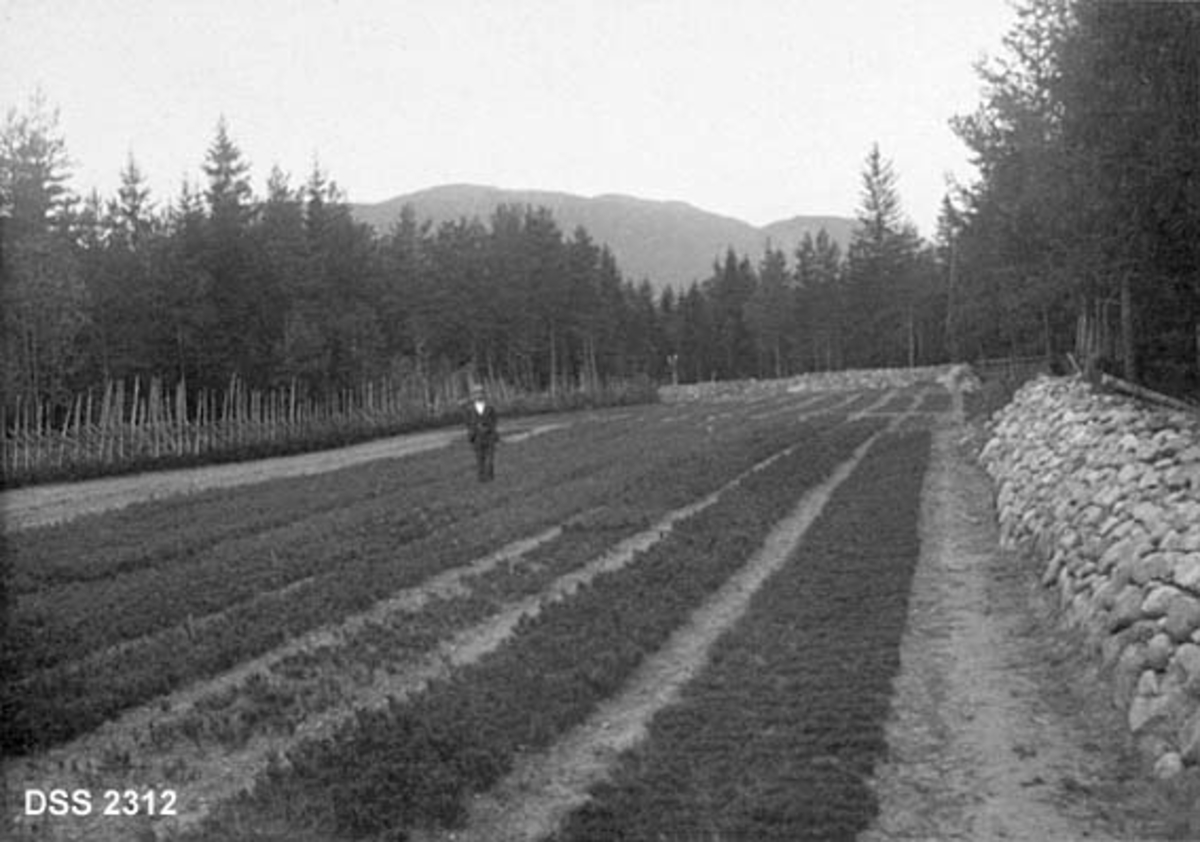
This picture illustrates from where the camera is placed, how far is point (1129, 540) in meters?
10.1

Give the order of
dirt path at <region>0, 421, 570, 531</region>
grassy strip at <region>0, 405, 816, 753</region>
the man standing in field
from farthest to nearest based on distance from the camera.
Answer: dirt path at <region>0, 421, 570, 531</region> < the man standing in field < grassy strip at <region>0, 405, 816, 753</region>

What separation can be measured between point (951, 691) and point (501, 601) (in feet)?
17.5

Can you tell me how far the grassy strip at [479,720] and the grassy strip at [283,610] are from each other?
4.16 ft

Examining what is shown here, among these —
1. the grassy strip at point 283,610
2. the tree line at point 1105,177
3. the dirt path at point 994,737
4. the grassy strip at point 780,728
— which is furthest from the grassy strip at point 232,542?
the tree line at point 1105,177

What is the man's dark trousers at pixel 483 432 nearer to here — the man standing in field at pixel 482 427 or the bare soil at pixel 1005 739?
the man standing in field at pixel 482 427

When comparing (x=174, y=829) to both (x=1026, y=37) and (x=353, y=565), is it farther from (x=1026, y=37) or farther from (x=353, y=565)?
(x=1026, y=37)

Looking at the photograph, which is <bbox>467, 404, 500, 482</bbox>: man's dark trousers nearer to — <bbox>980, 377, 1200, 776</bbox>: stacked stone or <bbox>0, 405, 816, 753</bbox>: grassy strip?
<bbox>0, 405, 816, 753</bbox>: grassy strip

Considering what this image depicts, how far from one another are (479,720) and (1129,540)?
243 inches

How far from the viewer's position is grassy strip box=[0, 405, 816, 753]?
28.2ft

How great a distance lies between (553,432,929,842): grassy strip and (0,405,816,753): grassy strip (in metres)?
3.15

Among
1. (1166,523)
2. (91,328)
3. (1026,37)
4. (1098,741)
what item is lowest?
(1098,741)

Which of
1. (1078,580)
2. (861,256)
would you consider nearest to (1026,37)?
(1078,580)

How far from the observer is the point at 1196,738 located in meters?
6.75

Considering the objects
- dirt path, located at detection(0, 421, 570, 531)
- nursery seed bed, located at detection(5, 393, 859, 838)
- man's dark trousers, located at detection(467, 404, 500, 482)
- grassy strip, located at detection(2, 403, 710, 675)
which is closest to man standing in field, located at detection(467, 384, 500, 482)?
man's dark trousers, located at detection(467, 404, 500, 482)
